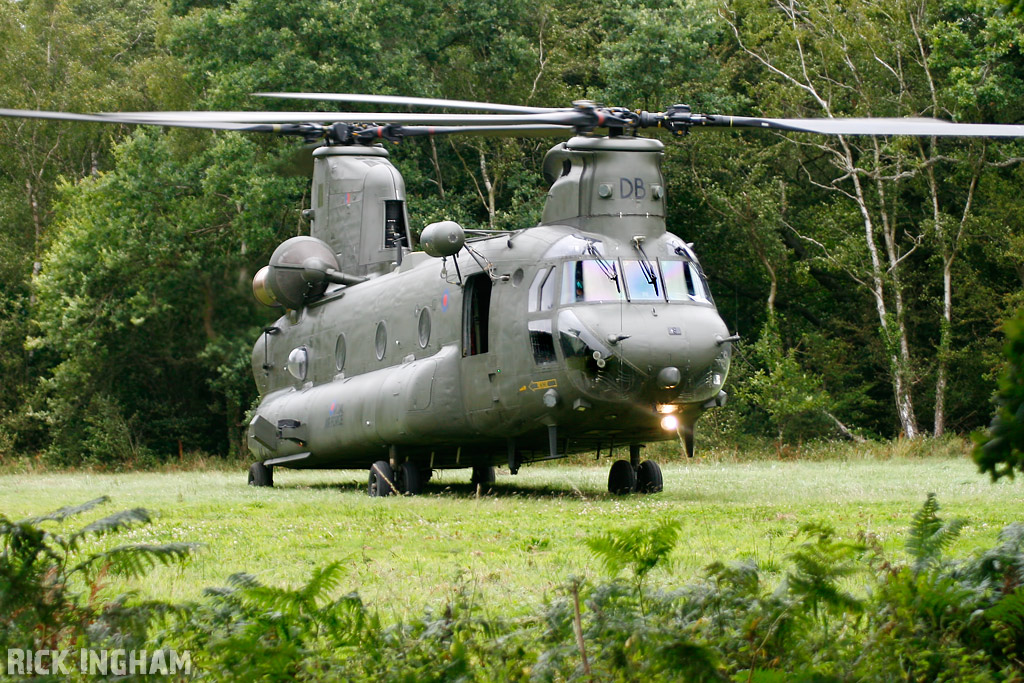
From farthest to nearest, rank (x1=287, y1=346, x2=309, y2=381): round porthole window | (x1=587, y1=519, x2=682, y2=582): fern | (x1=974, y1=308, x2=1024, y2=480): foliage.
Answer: (x1=287, y1=346, x2=309, y2=381): round porthole window → (x1=587, y1=519, x2=682, y2=582): fern → (x1=974, y1=308, x2=1024, y2=480): foliage

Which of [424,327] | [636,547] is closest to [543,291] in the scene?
[424,327]

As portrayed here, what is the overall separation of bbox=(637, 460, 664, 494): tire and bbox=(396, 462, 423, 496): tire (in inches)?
116

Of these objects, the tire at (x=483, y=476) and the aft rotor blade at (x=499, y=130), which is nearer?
the aft rotor blade at (x=499, y=130)

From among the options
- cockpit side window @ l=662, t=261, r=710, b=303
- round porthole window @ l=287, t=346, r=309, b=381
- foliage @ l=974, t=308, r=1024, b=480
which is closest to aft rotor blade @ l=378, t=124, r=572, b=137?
cockpit side window @ l=662, t=261, r=710, b=303

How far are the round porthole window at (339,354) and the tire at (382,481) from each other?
2601 millimetres

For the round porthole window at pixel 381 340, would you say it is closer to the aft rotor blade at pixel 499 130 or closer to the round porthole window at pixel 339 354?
the round porthole window at pixel 339 354

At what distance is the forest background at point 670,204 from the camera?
3281 cm

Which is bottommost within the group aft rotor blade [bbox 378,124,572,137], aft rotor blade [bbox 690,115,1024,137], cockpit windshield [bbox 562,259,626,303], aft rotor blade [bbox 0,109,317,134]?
cockpit windshield [bbox 562,259,626,303]

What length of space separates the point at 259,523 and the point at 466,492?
5.93 metres

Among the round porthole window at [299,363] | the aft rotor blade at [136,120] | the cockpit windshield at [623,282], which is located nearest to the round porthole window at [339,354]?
the round porthole window at [299,363]

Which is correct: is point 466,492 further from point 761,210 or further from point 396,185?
point 761,210

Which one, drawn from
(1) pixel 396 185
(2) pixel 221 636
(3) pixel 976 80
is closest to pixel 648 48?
(3) pixel 976 80

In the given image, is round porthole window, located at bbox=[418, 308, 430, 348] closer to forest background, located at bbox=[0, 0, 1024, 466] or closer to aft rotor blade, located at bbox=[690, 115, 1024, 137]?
aft rotor blade, located at bbox=[690, 115, 1024, 137]

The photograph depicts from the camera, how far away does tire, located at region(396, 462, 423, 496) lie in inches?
680
